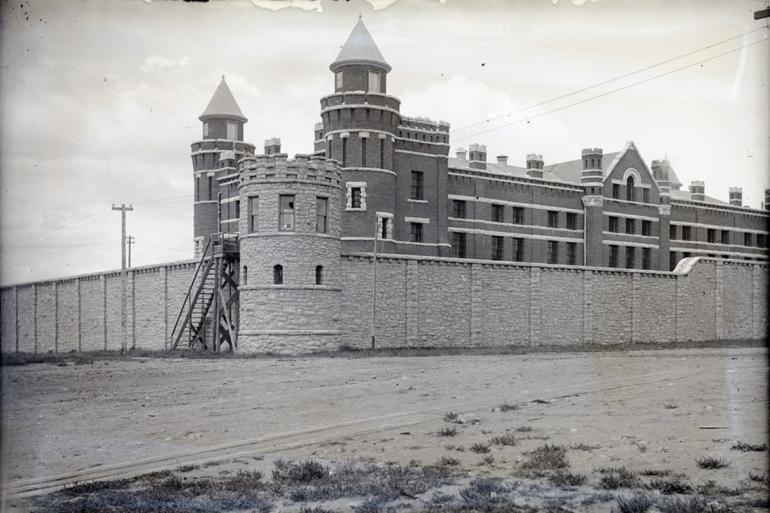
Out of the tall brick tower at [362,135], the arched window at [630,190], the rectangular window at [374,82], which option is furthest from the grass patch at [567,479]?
the arched window at [630,190]

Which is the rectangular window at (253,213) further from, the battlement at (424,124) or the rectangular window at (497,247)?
the rectangular window at (497,247)

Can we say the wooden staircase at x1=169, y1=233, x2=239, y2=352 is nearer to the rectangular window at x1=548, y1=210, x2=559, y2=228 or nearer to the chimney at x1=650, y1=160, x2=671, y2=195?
the rectangular window at x1=548, y1=210, x2=559, y2=228

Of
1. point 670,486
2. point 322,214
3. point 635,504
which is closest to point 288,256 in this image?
point 322,214

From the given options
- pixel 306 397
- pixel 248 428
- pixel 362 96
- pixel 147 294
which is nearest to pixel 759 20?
pixel 248 428

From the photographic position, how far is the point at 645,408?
1619 cm

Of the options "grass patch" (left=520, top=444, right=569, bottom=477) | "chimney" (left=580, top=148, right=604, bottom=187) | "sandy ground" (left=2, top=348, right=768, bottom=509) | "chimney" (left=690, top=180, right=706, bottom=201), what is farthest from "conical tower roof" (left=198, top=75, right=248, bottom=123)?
"grass patch" (left=520, top=444, right=569, bottom=477)

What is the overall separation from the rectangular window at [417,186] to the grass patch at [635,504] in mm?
37780

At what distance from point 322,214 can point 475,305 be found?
9924 millimetres

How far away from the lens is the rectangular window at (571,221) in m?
56.2

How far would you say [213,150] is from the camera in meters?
53.5

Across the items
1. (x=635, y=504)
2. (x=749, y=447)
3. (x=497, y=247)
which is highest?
(x=497, y=247)

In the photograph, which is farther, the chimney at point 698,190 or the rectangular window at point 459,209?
the chimney at point 698,190

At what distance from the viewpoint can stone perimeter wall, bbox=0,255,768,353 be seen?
1481 inches

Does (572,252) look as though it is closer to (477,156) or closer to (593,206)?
(593,206)
